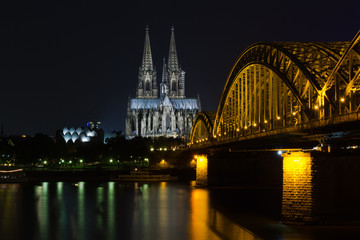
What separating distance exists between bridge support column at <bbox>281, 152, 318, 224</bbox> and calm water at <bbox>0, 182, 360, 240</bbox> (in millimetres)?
1197

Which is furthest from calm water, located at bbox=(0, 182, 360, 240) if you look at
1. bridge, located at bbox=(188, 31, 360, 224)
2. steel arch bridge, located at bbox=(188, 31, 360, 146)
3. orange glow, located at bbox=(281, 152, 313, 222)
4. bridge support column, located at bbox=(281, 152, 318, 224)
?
steel arch bridge, located at bbox=(188, 31, 360, 146)

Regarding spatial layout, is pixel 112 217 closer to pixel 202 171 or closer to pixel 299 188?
pixel 299 188

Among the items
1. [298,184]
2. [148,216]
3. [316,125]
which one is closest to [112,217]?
[148,216]

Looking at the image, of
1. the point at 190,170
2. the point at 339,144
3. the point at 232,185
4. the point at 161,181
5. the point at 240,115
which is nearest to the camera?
the point at 339,144

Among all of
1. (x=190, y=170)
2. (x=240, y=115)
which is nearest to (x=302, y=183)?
(x=240, y=115)

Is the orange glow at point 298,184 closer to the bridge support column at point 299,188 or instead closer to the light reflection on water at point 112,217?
the bridge support column at point 299,188

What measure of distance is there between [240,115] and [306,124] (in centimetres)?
3669

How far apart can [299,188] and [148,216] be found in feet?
61.4

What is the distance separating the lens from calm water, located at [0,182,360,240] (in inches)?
1751

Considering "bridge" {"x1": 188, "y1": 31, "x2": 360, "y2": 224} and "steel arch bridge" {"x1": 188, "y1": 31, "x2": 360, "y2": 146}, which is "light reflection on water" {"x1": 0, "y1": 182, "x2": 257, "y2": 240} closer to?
"bridge" {"x1": 188, "y1": 31, "x2": 360, "y2": 224}

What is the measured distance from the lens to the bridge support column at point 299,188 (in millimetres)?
42344

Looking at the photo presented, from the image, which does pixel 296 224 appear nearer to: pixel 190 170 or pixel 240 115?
pixel 240 115

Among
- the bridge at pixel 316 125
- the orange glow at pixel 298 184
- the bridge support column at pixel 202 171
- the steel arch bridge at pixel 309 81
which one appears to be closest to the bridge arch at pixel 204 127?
the bridge support column at pixel 202 171

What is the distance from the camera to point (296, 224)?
141ft
